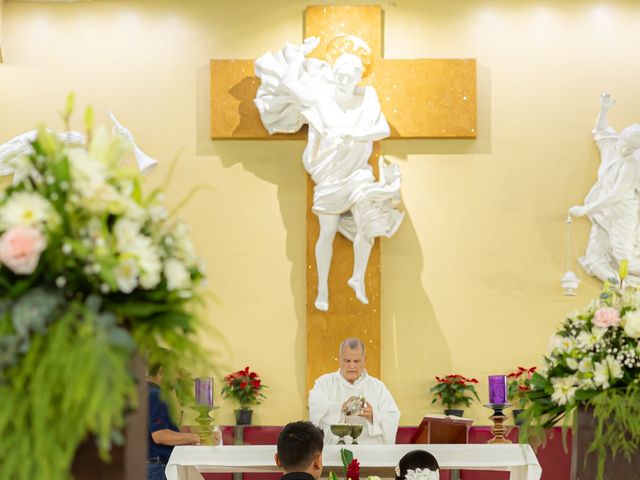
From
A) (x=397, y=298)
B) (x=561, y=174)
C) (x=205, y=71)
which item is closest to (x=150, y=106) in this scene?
(x=205, y=71)

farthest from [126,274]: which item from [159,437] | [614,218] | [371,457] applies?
[614,218]

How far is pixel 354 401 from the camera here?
599cm

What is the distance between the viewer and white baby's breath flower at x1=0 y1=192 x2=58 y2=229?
2186mm

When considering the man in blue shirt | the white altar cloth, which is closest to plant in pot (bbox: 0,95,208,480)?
the white altar cloth

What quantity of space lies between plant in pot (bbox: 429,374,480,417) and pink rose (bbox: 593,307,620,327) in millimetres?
3889

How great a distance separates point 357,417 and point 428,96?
2.69 meters

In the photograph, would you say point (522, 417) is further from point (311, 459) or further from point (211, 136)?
point (211, 136)

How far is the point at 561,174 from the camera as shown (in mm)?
7777

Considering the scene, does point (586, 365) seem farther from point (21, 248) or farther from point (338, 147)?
point (338, 147)

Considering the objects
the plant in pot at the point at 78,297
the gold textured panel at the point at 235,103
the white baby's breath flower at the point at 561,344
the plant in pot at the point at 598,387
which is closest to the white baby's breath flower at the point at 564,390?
the plant in pot at the point at 598,387

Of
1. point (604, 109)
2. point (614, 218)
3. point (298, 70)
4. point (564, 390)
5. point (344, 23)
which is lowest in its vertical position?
point (564, 390)

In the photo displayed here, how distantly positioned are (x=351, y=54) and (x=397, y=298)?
1.74 metres

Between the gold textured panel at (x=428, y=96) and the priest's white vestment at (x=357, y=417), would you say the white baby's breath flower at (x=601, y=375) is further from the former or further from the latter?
the gold textured panel at (x=428, y=96)

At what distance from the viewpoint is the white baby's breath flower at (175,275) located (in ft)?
7.54
